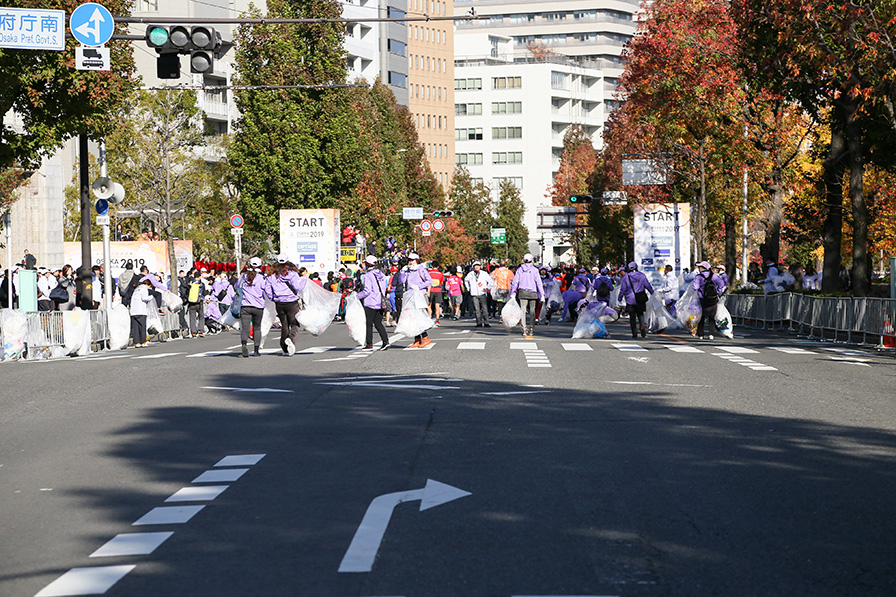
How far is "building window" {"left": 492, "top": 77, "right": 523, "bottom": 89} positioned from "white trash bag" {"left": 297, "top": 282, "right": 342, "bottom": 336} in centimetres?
11657

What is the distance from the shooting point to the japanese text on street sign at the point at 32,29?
1892 cm

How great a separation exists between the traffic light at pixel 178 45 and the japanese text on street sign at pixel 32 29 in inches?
100.0

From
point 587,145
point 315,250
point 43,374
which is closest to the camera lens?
point 43,374

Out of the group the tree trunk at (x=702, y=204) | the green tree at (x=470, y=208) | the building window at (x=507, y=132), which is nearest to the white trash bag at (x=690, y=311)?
the tree trunk at (x=702, y=204)

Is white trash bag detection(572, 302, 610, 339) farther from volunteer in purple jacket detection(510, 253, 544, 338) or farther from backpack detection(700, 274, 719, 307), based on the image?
backpack detection(700, 274, 719, 307)

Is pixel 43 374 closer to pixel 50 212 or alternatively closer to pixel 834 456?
pixel 834 456

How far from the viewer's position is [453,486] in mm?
8375

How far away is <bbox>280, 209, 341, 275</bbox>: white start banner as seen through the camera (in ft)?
154

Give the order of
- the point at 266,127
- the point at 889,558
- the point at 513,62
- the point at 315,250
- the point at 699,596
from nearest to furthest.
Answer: the point at 699,596 < the point at 889,558 < the point at 315,250 < the point at 266,127 < the point at 513,62

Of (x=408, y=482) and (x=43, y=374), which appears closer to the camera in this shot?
(x=408, y=482)

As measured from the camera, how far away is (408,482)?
336 inches

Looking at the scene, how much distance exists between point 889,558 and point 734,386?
958 cm

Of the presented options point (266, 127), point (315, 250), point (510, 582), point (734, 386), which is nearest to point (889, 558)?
point (510, 582)

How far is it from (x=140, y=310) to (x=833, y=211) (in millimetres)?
18221
